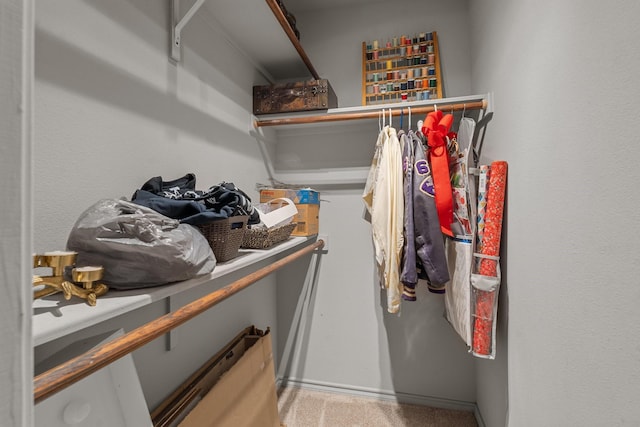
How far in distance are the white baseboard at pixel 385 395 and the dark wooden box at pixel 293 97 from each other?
170cm

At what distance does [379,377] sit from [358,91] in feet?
5.87

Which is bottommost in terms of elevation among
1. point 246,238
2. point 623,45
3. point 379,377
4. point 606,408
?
point 379,377

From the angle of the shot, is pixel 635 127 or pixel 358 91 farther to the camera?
pixel 358 91

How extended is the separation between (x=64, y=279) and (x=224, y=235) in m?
0.37

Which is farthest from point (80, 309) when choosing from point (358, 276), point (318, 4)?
point (318, 4)

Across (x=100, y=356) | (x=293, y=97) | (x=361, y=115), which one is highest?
(x=293, y=97)

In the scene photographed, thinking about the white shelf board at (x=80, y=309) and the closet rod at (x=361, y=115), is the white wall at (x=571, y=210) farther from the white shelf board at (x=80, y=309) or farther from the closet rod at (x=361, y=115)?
the white shelf board at (x=80, y=309)

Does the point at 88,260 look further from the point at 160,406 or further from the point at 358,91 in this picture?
the point at 358,91

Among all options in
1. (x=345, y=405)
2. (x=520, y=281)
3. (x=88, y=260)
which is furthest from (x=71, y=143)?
(x=345, y=405)

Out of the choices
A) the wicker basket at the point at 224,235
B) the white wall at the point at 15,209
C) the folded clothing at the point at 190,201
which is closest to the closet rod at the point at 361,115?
the folded clothing at the point at 190,201

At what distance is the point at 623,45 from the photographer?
604mm

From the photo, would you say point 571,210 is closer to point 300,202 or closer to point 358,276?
point 300,202

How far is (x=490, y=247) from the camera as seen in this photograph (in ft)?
4.04

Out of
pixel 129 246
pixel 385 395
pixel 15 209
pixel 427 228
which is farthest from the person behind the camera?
pixel 385 395
